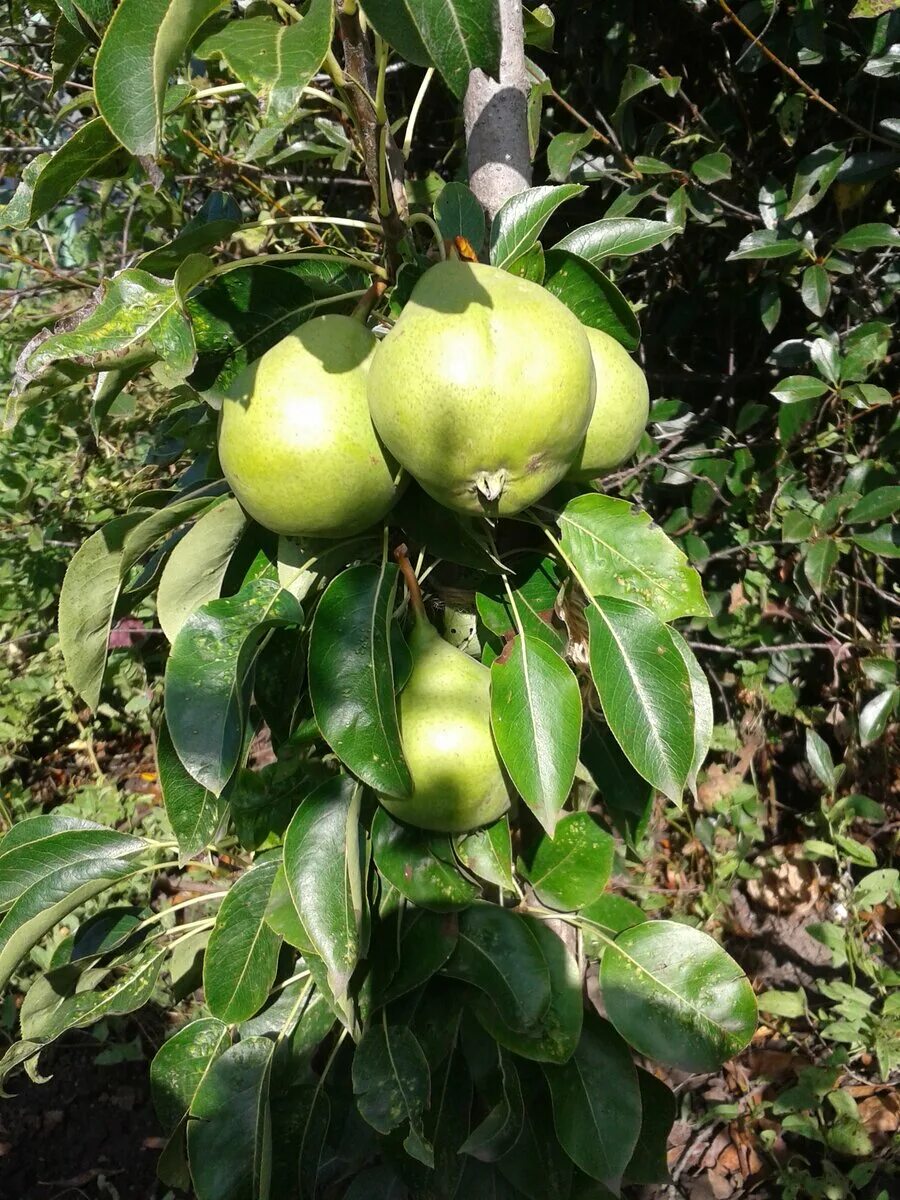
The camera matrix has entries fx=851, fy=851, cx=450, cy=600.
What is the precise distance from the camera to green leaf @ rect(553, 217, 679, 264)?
1023mm

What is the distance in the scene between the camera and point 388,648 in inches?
35.4

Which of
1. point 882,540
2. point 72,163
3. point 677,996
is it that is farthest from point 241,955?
point 882,540

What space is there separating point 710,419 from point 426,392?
74.8 inches

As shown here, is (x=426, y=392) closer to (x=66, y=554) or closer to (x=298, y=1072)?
(x=298, y=1072)

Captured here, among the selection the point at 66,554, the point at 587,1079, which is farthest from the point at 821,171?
the point at 66,554

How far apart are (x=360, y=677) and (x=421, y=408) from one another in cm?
29

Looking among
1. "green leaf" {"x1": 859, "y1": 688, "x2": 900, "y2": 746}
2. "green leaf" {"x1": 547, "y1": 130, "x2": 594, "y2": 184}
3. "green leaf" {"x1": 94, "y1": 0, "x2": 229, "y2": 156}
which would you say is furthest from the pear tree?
"green leaf" {"x1": 859, "y1": 688, "x2": 900, "y2": 746}

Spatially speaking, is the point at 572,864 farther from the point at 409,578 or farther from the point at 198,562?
the point at 198,562

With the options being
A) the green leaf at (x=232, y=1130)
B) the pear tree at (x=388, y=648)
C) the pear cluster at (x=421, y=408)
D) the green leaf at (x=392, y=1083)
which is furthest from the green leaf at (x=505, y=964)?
the pear cluster at (x=421, y=408)

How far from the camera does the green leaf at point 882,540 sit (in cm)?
181

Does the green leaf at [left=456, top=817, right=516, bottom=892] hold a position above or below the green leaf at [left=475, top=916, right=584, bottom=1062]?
above

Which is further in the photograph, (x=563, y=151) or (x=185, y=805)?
(x=563, y=151)

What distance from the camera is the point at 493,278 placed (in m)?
0.82

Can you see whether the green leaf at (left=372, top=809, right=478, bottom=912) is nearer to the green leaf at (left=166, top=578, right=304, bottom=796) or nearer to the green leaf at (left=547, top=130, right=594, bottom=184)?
the green leaf at (left=166, top=578, right=304, bottom=796)
